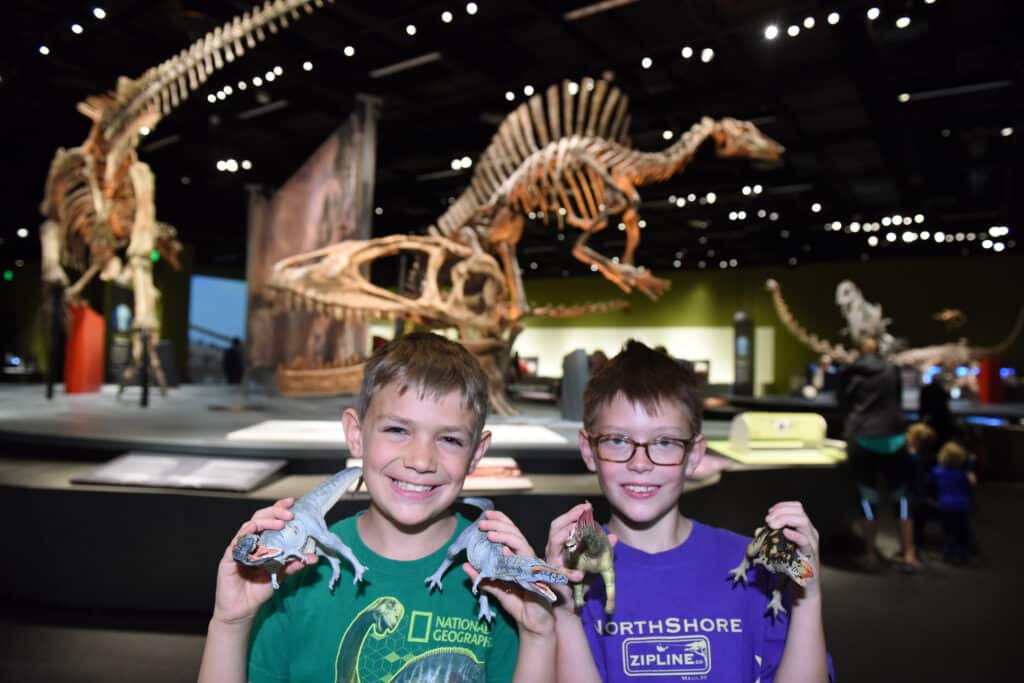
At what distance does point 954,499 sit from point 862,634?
2221 mm

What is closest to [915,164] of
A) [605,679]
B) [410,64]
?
[410,64]

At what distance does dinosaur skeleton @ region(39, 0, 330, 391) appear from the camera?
589 cm

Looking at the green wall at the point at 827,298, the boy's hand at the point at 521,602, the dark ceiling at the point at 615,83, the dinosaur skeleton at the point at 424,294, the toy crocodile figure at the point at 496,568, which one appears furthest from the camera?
the green wall at the point at 827,298

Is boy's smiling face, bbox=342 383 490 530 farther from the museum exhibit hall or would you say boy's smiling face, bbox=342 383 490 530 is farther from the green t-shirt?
the green t-shirt

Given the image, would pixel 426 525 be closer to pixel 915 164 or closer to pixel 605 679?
pixel 605 679

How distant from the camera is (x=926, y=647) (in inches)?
143

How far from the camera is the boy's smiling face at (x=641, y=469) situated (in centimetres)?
153

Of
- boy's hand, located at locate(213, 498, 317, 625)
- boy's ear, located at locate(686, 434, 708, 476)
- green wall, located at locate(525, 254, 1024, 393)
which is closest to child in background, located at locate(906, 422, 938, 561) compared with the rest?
boy's ear, located at locate(686, 434, 708, 476)

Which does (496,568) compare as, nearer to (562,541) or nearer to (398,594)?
(562,541)

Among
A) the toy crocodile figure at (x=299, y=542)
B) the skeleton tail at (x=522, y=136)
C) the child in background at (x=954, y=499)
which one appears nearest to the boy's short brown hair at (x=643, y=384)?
the toy crocodile figure at (x=299, y=542)

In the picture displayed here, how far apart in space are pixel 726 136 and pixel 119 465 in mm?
6258

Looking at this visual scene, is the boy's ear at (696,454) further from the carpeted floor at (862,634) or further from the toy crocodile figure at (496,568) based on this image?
the carpeted floor at (862,634)

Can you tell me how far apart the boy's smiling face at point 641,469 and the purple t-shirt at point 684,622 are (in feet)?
0.38

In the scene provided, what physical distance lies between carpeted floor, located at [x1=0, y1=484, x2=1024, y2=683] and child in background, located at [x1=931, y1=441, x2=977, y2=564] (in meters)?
0.18
